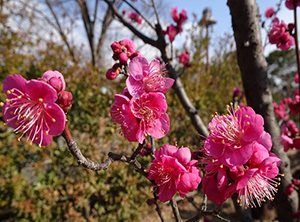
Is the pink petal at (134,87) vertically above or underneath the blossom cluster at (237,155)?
above

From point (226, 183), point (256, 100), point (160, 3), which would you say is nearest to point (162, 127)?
point (226, 183)

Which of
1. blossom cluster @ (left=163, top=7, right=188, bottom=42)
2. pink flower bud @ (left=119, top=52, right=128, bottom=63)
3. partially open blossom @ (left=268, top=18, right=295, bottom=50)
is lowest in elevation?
pink flower bud @ (left=119, top=52, right=128, bottom=63)

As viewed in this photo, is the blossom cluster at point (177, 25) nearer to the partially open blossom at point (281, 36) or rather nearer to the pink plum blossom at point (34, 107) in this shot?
the partially open blossom at point (281, 36)

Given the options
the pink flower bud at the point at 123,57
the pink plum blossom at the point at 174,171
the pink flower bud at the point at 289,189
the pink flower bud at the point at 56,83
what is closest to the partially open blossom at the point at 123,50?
the pink flower bud at the point at 123,57

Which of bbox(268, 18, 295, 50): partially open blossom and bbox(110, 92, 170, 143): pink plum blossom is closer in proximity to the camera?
bbox(110, 92, 170, 143): pink plum blossom

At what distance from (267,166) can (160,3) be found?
32.1 feet

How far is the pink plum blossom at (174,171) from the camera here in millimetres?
837

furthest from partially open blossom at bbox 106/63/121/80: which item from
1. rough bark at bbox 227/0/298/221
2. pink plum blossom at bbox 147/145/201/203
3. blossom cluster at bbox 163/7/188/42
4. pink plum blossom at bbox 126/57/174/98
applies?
blossom cluster at bbox 163/7/188/42

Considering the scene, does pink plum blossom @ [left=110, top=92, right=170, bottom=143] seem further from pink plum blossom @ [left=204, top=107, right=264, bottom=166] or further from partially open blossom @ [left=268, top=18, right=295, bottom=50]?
partially open blossom @ [left=268, top=18, right=295, bottom=50]

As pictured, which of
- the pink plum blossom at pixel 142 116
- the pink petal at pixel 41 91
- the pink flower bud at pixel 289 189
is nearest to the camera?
the pink petal at pixel 41 91

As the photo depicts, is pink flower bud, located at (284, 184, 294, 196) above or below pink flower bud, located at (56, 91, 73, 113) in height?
below

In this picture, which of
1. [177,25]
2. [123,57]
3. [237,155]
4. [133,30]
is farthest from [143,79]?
[177,25]

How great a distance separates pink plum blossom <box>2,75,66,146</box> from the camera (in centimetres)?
70

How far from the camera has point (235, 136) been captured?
0.80 meters
